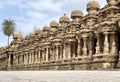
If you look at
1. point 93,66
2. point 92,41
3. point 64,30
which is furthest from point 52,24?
point 93,66

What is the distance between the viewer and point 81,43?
35.9 meters

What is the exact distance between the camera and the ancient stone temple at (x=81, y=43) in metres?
28.6

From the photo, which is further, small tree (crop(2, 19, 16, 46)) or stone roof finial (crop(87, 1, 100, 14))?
small tree (crop(2, 19, 16, 46))

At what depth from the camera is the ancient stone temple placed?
1125 inches

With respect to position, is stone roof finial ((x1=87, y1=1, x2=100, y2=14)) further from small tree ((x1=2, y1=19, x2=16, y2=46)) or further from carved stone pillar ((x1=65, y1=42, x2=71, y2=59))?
small tree ((x1=2, y1=19, x2=16, y2=46))

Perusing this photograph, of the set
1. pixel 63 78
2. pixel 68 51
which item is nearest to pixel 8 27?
pixel 68 51

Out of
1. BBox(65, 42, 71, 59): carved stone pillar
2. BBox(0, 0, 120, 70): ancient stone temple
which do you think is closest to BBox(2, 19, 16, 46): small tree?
BBox(0, 0, 120, 70): ancient stone temple

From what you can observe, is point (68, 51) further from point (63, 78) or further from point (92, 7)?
point (63, 78)

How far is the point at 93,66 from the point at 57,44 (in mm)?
13522

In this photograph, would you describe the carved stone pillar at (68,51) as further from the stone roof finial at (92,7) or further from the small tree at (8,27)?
the small tree at (8,27)

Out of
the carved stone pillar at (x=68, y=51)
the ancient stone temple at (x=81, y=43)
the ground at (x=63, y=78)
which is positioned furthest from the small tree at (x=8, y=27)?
the ground at (x=63, y=78)

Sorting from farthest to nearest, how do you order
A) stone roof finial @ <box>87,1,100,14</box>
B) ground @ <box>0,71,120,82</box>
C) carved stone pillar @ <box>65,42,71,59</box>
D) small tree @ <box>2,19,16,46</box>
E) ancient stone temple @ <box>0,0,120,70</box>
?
small tree @ <box>2,19,16,46</box> < carved stone pillar @ <box>65,42,71,59</box> < stone roof finial @ <box>87,1,100,14</box> < ancient stone temple @ <box>0,0,120,70</box> < ground @ <box>0,71,120,82</box>

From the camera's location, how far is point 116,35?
28.9 m

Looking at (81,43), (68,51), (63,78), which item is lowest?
(63,78)
